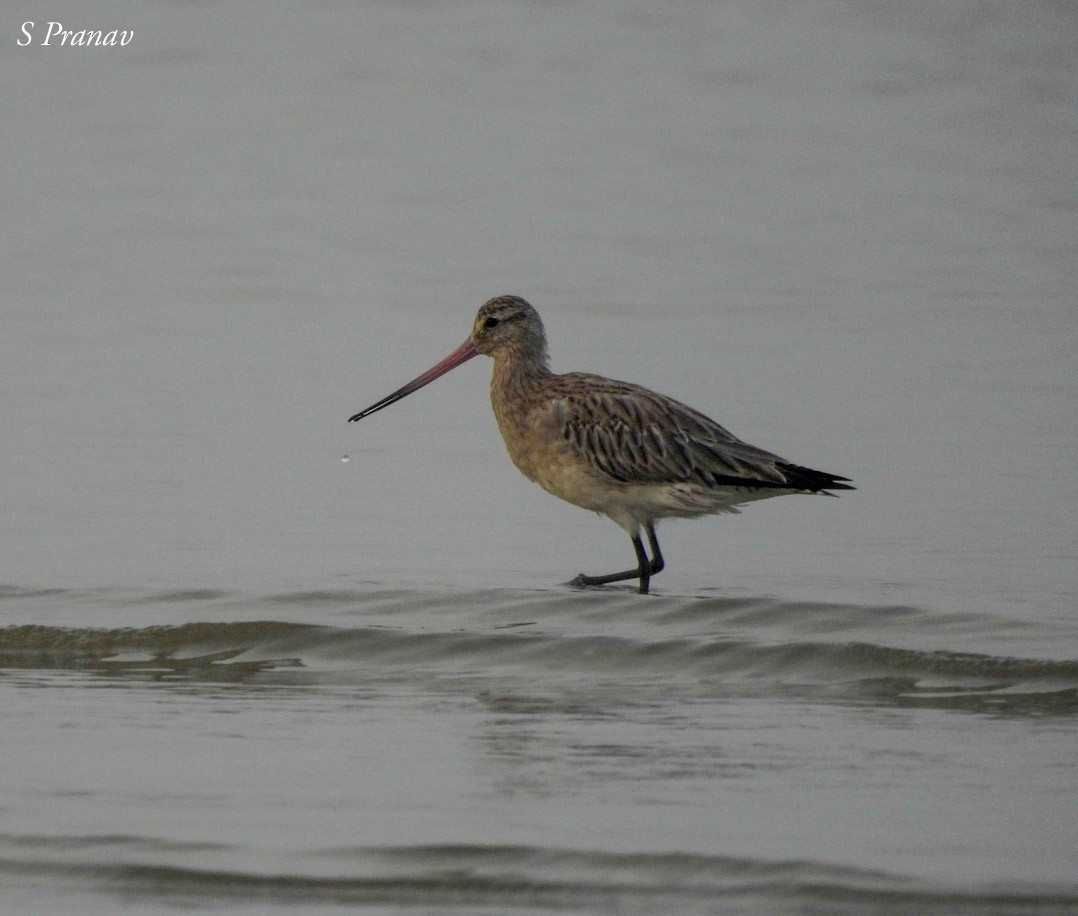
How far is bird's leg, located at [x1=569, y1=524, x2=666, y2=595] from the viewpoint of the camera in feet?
30.0

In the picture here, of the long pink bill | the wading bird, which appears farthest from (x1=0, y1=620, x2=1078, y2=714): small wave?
the long pink bill

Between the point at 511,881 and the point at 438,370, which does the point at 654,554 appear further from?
the point at 511,881

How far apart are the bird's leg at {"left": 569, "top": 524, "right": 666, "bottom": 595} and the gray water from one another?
0.44 feet

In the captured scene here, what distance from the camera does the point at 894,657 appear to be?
290 inches

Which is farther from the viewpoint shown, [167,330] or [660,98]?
[660,98]

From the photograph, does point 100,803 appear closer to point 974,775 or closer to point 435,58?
point 974,775

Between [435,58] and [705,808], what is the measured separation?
20603 mm

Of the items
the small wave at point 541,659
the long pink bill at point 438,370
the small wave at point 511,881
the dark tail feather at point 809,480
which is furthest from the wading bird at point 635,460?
the small wave at point 511,881

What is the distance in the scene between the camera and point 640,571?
934cm

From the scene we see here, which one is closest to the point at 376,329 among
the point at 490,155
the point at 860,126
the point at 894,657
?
the point at 490,155

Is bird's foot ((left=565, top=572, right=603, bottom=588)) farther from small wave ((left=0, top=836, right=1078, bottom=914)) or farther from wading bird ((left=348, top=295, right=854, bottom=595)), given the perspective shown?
small wave ((left=0, top=836, right=1078, bottom=914))

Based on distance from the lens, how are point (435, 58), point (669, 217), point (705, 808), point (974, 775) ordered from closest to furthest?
point (705, 808) < point (974, 775) < point (669, 217) < point (435, 58)

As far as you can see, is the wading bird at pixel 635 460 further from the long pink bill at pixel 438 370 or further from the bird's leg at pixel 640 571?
the long pink bill at pixel 438 370

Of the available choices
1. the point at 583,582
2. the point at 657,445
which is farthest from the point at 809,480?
the point at 583,582
